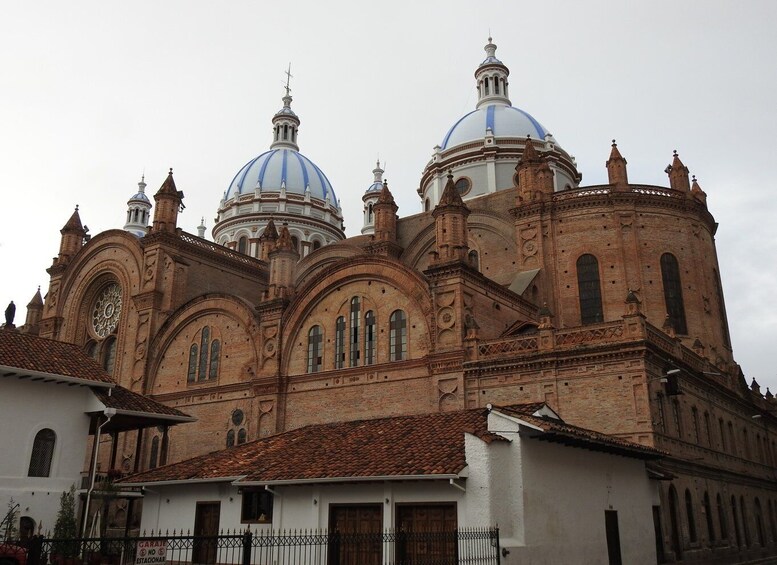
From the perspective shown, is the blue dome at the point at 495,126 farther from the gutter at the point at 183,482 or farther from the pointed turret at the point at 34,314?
the gutter at the point at 183,482

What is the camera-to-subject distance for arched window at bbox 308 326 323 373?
122 ft

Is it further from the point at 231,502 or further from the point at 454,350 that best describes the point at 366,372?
the point at 231,502

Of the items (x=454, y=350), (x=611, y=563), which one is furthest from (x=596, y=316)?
(x=611, y=563)

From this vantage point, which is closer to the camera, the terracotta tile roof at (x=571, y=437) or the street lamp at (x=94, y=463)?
the terracotta tile roof at (x=571, y=437)

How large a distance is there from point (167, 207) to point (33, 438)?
83.0ft

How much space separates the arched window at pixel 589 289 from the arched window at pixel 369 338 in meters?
11.0

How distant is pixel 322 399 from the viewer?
3622 centimetres

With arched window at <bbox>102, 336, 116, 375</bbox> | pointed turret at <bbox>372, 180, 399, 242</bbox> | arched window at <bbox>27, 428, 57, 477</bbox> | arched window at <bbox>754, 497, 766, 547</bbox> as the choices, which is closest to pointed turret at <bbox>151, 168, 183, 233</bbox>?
arched window at <bbox>102, 336, 116, 375</bbox>

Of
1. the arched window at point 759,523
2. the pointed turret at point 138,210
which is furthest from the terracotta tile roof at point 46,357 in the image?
the pointed turret at point 138,210

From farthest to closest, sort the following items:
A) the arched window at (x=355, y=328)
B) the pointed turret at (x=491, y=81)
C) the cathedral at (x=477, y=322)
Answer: the pointed turret at (x=491, y=81)
the arched window at (x=355, y=328)
the cathedral at (x=477, y=322)

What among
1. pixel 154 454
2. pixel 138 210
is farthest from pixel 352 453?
pixel 138 210

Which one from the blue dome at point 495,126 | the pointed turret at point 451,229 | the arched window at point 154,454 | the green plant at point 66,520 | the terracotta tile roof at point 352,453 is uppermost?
the blue dome at point 495,126

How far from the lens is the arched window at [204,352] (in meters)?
42.3

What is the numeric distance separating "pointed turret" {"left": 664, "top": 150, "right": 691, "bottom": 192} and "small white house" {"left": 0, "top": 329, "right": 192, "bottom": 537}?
30.4 metres
